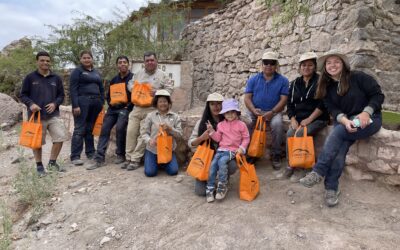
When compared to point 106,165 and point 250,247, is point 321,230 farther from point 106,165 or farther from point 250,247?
point 106,165

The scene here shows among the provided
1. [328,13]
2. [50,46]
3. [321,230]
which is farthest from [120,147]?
[50,46]

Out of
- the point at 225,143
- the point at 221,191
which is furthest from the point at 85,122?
the point at 221,191

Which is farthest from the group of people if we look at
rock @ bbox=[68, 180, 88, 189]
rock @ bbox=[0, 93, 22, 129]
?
rock @ bbox=[0, 93, 22, 129]

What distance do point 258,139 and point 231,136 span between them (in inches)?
16.4

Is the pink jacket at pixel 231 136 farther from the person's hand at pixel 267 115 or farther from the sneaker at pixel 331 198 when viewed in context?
the sneaker at pixel 331 198

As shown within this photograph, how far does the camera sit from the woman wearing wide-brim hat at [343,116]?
322cm

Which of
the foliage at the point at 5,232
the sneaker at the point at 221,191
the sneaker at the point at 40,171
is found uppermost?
the sneaker at the point at 221,191

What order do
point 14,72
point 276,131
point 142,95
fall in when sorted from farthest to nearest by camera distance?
point 14,72 → point 142,95 → point 276,131

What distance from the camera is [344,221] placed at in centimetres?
302

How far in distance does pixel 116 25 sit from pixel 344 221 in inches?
352

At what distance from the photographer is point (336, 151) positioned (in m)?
3.26

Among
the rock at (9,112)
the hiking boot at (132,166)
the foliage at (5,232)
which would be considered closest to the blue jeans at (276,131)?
the hiking boot at (132,166)

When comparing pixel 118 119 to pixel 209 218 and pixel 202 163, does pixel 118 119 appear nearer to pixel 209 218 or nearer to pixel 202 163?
pixel 202 163

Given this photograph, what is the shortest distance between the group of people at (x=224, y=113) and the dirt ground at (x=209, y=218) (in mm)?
208
